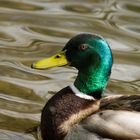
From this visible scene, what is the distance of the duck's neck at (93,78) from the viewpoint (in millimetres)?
6414

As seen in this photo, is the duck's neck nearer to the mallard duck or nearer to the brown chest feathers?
the mallard duck

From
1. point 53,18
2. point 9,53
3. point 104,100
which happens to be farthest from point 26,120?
point 53,18

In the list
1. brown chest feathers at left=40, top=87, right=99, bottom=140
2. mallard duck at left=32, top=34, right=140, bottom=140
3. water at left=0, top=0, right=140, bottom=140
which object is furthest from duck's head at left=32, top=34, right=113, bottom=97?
water at left=0, top=0, right=140, bottom=140

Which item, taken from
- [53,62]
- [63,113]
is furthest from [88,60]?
[63,113]

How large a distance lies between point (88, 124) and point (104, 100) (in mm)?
335

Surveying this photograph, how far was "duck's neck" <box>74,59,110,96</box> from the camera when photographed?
253 inches

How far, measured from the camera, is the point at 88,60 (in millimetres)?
6445

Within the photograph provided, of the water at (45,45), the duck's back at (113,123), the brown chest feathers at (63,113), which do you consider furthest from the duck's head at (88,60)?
the water at (45,45)

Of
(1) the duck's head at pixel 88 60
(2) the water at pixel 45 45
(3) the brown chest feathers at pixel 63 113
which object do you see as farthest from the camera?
(2) the water at pixel 45 45

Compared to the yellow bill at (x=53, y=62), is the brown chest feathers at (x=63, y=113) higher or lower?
lower

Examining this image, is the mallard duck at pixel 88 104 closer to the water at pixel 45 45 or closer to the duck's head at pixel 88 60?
the duck's head at pixel 88 60

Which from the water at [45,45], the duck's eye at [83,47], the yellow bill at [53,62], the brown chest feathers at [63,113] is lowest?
the water at [45,45]

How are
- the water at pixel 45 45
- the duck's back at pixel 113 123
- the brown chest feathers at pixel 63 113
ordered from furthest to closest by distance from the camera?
the water at pixel 45 45 < the brown chest feathers at pixel 63 113 < the duck's back at pixel 113 123

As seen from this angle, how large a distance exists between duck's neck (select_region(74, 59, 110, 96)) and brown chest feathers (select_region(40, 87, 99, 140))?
0.11 m
